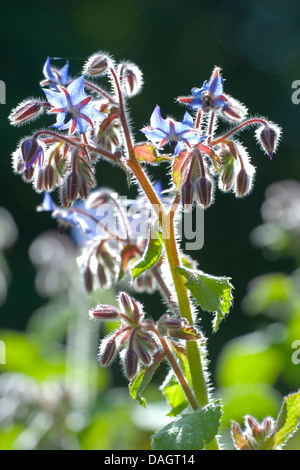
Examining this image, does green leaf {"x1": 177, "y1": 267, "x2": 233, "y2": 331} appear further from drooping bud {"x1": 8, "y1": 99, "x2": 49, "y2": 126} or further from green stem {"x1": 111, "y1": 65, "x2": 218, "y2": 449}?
drooping bud {"x1": 8, "y1": 99, "x2": 49, "y2": 126}

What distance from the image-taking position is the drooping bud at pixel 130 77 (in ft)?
5.18

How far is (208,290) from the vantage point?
1.37 metres

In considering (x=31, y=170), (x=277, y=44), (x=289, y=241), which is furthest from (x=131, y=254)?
(x=277, y=44)

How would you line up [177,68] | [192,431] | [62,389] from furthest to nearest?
[177,68] → [62,389] → [192,431]

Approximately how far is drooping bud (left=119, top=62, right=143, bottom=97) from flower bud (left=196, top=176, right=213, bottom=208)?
0.34 meters

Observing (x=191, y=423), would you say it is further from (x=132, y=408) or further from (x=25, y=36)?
(x=25, y=36)

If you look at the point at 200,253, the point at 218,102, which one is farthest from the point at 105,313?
the point at 200,253

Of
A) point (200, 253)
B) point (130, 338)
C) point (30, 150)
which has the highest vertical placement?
point (30, 150)

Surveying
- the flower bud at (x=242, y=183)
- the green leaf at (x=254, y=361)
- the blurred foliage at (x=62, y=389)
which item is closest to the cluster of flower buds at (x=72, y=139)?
the flower bud at (x=242, y=183)

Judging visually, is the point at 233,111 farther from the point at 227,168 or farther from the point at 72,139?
the point at 72,139

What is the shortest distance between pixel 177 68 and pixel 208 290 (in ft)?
24.9

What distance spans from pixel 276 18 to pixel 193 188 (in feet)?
28.4

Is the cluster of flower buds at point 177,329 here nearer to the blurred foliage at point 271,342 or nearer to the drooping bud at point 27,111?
the drooping bud at point 27,111

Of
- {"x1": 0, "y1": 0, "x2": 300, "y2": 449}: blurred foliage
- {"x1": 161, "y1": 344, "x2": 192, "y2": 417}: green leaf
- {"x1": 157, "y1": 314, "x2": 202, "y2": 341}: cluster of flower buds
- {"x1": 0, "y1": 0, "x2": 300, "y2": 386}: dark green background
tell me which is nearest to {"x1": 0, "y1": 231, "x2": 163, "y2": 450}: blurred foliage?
{"x1": 0, "y1": 0, "x2": 300, "y2": 449}: blurred foliage
